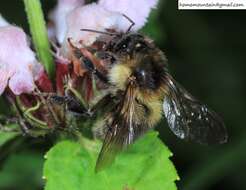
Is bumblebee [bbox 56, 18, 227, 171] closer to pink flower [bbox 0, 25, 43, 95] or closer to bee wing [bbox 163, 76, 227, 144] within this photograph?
bee wing [bbox 163, 76, 227, 144]

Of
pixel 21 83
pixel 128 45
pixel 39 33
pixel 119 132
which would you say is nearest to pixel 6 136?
pixel 21 83

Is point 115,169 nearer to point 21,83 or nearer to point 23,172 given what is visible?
point 21,83

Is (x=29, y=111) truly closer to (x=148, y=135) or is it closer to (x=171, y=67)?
(x=148, y=135)

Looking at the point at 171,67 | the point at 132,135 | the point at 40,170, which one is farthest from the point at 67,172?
the point at 171,67

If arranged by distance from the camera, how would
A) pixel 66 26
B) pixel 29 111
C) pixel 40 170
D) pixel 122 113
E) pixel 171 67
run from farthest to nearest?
1. pixel 171 67
2. pixel 40 170
3. pixel 66 26
4. pixel 29 111
5. pixel 122 113

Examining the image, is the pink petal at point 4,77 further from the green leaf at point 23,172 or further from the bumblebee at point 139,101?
the green leaf at point 23,172

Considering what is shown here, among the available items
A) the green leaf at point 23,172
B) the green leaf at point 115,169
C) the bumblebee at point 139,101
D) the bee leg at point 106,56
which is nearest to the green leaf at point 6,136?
the green leaf at point 115,169
